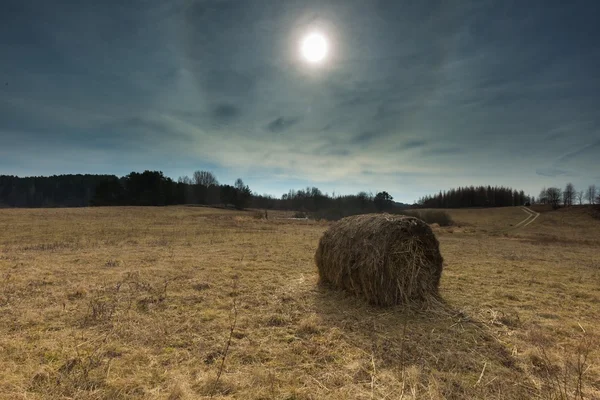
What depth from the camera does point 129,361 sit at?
3889 millimetres

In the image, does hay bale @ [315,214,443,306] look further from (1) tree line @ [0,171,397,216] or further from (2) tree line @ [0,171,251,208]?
(2) tree line @ [0,171,251,208]

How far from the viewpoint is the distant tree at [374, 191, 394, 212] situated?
4018 inches

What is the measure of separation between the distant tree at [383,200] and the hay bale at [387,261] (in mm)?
96205

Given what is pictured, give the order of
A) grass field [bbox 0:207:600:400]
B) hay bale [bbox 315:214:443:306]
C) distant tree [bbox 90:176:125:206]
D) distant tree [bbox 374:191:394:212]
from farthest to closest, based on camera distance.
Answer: distant tree [bbox 374:191:394:212]
distant tree [bbox 90:176:125:206]
hay bale [bbox 315:214:443:306]
grass field [bbox 0:207:600:400]

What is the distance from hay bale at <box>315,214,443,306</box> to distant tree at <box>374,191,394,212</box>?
9620cm

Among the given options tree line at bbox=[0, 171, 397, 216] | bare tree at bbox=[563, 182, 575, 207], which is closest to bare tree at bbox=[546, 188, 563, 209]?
bare tree at bbox=[563, 182, 575, 207]

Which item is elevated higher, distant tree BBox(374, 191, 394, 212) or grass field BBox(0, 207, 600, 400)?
distant tree BBox(374, 191, 394, 212)

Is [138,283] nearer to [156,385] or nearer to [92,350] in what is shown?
[92,350]

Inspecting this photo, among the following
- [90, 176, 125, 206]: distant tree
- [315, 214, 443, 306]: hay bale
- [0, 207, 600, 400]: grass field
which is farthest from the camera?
[90, 176, 125, 206]: distant tree

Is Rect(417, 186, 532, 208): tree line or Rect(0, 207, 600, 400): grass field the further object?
Rect(417, 186, 532, 208): tree line

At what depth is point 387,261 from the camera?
241 inches

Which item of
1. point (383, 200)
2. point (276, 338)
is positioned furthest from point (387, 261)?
point (383, 200)

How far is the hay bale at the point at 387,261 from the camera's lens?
6.15m

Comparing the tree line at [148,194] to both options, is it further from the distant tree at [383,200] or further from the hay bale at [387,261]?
the hay bale at [387,261]
